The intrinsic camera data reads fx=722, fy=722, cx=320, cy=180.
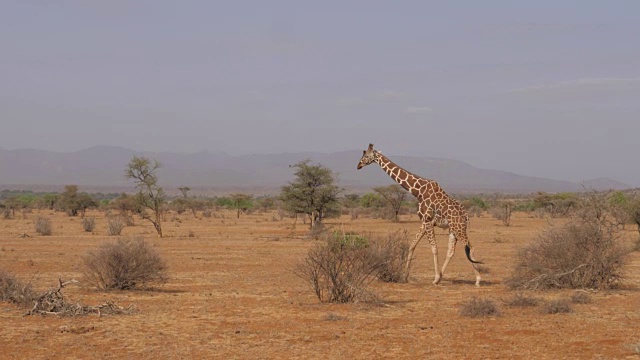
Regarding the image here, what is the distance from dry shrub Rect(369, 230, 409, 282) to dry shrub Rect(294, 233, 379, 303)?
2.03 m

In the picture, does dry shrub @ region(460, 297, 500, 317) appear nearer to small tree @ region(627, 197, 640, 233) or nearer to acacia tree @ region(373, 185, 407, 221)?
small tree @ region(627, 197, 640, 233)

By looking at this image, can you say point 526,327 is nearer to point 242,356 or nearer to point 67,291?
point 242,356

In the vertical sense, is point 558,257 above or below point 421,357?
above

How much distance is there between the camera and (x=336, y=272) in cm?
1462

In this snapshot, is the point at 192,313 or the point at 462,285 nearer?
the point at 192,313

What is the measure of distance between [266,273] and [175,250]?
8.96 m

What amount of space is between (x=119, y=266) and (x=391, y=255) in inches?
253

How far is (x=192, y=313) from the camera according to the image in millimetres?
13398

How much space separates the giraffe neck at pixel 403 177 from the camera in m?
18.2

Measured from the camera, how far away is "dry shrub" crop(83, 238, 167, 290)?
16312 millimetres

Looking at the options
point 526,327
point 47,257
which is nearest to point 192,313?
point 526,327

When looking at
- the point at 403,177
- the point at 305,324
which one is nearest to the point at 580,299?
the point at 305,324

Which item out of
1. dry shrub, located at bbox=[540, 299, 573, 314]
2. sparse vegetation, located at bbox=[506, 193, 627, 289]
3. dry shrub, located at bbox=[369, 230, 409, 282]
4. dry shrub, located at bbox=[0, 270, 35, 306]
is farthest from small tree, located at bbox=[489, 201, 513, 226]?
dry shrub, located at bbox=[0, 270, 35, 306]

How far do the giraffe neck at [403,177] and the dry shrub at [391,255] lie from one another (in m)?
1.23
